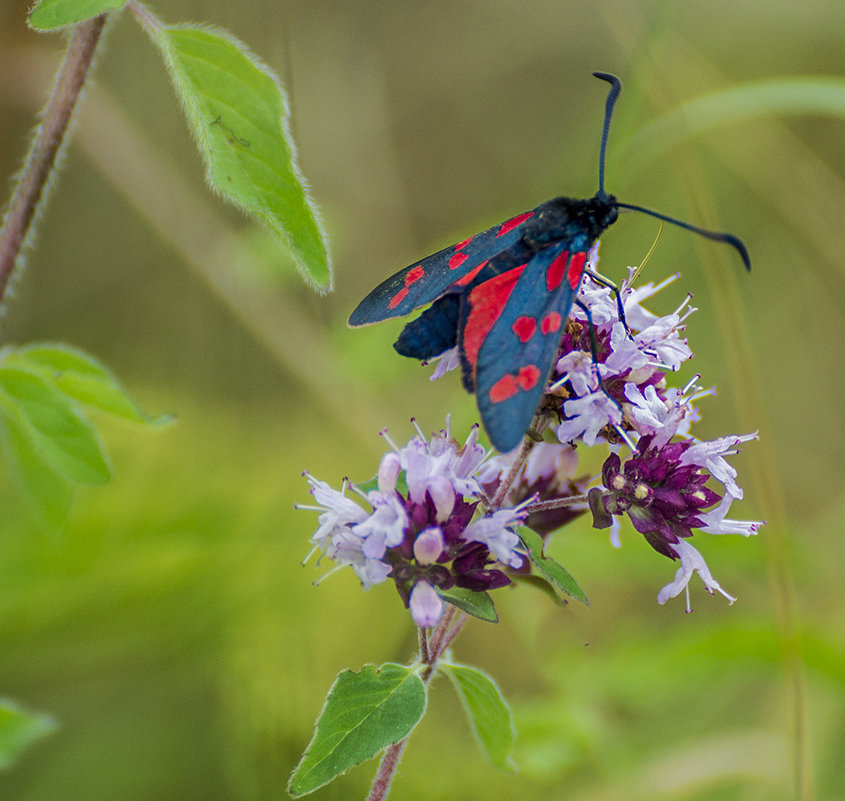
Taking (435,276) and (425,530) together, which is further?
(435,276)

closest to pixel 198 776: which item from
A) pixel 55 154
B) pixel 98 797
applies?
pixel 98 797

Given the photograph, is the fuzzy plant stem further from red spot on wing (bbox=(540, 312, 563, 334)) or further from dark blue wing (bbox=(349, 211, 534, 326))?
red spot on wing (bbox=(540, 312, 563, 334))

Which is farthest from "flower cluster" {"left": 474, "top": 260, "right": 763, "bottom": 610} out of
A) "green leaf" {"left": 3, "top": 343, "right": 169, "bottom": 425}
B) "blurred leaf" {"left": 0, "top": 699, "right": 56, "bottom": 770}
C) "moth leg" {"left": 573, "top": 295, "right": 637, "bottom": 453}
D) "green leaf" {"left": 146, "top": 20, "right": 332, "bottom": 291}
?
"blurred leaf" {"left": 0, "top": 699, "right": 56, "bottom": 770}

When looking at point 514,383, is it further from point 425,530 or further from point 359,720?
point 359,720

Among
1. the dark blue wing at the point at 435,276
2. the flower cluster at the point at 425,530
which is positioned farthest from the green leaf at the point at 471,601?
the dark blue wing at the point at 435,276

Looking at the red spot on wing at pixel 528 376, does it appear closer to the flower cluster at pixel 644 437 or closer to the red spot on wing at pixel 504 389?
the red spot on wing at pixel 504 389

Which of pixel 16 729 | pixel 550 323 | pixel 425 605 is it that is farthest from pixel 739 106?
pixel 16 729
